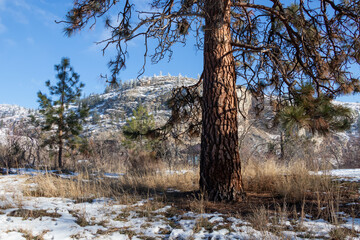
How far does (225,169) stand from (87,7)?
13.6 ft

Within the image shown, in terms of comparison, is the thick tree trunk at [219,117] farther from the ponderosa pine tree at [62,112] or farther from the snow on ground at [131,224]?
the ponderosa pine tree at [62,112]

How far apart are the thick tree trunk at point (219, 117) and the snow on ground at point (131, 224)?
32.6 inches

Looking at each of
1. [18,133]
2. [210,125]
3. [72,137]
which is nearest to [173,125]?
[210,125]

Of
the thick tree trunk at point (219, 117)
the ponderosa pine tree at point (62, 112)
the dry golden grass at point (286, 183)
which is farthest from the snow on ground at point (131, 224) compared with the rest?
the ponderosa pine tree at point (62, 112)

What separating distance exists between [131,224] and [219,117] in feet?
7.24

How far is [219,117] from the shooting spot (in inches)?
170

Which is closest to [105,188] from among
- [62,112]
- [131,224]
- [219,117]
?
[131,224]

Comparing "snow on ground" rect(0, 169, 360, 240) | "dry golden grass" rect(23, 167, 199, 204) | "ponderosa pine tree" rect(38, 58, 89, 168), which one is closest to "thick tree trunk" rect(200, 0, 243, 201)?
"snow on ground" rect(0, 169, 360, 240)

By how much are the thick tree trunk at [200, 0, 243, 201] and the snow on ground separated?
83 centimetres

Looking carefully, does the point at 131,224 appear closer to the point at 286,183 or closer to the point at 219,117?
the point at 219,117

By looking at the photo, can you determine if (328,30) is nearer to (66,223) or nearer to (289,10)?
(289,10)

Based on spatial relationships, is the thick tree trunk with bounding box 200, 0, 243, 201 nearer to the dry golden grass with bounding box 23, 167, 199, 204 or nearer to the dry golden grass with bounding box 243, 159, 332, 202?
the dry golden grass with bounding box 243, 159, 332, 202

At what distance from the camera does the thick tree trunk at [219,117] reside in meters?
4.20

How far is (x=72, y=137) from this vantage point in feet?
42.5
